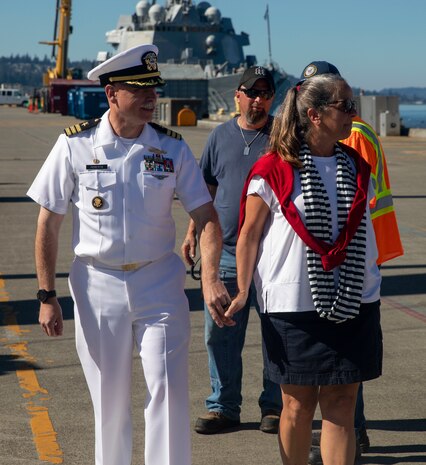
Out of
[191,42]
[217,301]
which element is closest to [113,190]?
[217,301]

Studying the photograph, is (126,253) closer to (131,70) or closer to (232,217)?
(131,70)

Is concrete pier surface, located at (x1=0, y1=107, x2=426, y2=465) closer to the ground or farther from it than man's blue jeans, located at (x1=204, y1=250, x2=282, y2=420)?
closer to the ground

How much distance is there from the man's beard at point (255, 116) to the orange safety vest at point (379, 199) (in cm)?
57

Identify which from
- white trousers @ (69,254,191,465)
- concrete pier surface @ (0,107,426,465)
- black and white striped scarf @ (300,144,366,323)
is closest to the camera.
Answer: black and white striped scarf @ (300,144,366,323)

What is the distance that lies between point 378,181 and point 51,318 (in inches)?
70.4

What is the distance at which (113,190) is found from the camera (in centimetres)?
416

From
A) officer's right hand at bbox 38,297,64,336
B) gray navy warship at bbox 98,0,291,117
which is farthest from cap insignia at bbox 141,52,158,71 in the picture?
gray navy warship at bbox 98,0,291,117

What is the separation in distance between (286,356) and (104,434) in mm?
822

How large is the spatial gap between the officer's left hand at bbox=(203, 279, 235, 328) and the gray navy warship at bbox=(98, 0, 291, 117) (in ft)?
237

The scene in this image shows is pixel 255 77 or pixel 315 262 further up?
pixel 255 77

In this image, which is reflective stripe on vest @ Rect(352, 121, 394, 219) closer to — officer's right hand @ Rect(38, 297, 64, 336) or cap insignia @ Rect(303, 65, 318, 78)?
cap insignia @ Rect(303, 65, 318, 78)

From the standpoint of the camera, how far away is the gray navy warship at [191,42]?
76.8m

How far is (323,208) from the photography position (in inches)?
159

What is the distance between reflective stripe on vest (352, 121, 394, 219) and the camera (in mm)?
5086
